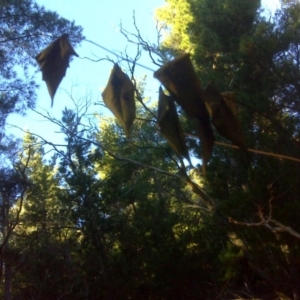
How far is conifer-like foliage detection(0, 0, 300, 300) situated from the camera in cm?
705

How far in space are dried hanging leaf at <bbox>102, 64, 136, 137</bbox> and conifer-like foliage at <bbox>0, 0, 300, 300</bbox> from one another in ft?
11.4

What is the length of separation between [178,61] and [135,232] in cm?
1302

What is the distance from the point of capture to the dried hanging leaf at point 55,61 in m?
1.71

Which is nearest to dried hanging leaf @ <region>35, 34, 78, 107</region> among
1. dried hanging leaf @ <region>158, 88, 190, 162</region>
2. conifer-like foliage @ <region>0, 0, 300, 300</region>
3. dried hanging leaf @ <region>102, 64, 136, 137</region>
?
dried hanging leaf @ <region>102, 64, 136, 137</region>

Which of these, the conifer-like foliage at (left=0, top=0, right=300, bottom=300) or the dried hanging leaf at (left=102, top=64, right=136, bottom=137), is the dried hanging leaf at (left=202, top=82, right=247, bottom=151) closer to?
the dried hanging leaf at (left=102, top=64, right=136, bottom=137)

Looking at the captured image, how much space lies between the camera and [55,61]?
68.2 inches

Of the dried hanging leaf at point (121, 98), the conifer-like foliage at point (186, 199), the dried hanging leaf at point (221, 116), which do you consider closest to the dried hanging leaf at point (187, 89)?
the dried hanging leaf at point (221, 116)

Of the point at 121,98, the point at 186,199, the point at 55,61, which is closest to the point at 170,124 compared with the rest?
the point at 121,98

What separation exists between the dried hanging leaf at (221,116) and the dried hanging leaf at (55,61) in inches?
18.7

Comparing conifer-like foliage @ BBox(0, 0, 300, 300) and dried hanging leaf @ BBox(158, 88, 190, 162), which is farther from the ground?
conifer-like foliage @ BBox(0, 0, 300, 300)

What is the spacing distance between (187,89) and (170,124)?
0.11 meters

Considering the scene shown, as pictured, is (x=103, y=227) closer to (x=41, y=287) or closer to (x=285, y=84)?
(x=41, y=287)

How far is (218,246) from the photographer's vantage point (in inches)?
456

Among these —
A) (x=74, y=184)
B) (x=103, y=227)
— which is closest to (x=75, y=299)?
(x=103, y=227)
